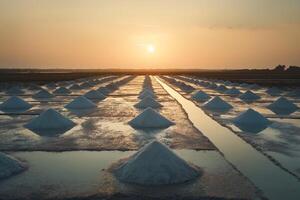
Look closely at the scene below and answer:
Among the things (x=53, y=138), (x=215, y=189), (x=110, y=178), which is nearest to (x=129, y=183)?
(x=110, y=178)

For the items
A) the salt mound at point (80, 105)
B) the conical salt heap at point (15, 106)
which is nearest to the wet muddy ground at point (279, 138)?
the salt mound at point (80, 105)

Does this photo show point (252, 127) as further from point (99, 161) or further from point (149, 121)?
point (99, 161)

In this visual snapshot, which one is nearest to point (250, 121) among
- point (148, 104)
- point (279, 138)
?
point (279, 138)

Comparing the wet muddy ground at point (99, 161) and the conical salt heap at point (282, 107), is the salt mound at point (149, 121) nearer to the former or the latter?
the wet muddy ground at point (99, 161)

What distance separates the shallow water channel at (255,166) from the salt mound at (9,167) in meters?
2.59

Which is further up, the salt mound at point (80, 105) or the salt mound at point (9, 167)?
the salt mound at point (9, 167)

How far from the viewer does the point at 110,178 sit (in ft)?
14.5

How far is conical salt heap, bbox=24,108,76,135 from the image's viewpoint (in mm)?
7672

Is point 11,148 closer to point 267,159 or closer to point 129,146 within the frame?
point 129,146

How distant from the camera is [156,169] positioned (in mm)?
4332

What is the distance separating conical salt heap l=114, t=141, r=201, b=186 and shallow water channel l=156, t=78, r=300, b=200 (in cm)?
72

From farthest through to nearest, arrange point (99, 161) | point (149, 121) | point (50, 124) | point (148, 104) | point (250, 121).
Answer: point (148, 104) → point (250, 121) → point (149, 121) → point (50, 124) → point (99, 161)

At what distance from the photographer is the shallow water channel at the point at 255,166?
402 centimetres

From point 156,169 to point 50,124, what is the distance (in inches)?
165
